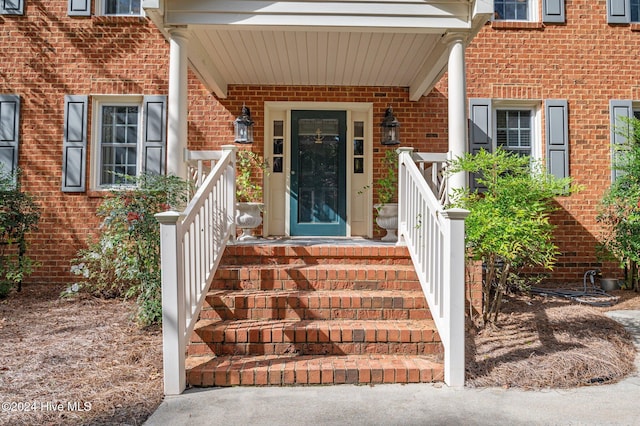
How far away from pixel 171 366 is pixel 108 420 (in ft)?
1.56

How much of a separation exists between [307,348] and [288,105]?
3.89 m

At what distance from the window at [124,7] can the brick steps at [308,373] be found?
5271 mm

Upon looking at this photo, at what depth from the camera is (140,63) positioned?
19.9 feet

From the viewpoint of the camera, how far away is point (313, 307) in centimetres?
359

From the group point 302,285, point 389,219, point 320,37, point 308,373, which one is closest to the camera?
point 308,373

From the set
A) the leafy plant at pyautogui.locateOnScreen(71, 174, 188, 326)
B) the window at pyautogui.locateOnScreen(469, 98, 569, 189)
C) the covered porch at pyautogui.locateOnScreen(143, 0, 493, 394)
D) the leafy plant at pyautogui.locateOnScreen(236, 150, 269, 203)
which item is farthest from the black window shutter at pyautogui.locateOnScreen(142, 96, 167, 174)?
the window at pyautogui.locateOnScreen(469, 98, 569, 189)

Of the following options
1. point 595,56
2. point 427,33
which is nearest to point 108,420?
point 427,33

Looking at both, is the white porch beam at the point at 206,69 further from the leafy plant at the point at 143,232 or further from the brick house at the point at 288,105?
the leafy plant at the point at 143,232

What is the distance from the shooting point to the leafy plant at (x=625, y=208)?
5422 mm

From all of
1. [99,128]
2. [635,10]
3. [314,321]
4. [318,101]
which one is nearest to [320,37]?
[318,101]

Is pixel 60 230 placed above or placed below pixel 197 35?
below

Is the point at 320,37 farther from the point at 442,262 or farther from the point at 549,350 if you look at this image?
the point at 549,350

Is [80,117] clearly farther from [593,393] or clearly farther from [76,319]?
[593,393]

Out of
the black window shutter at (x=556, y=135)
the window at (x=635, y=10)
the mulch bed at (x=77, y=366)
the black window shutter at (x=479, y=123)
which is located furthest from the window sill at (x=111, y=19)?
the window at (x=635, y=10)
